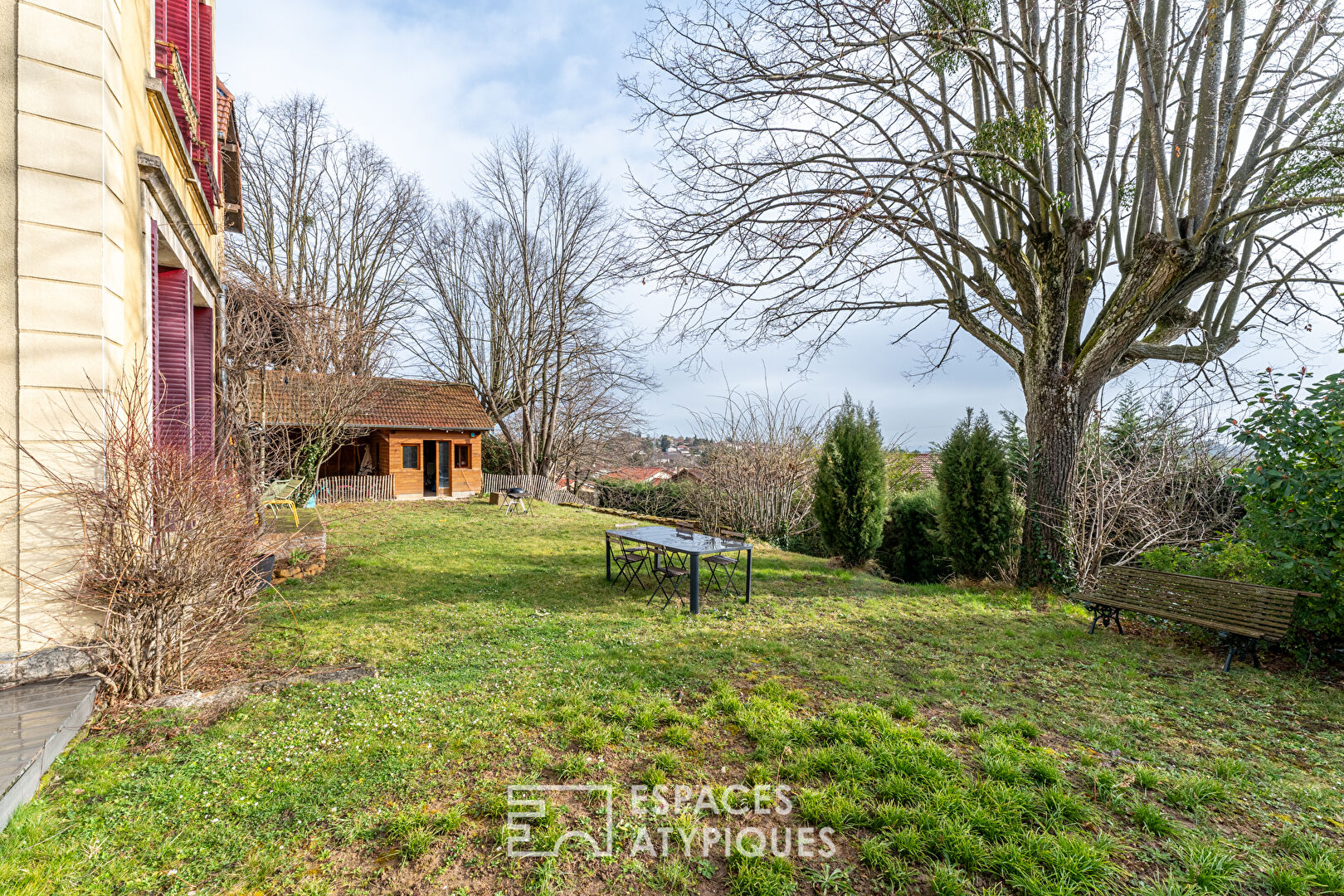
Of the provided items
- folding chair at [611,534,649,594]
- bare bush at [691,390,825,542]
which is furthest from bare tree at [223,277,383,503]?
bare bush at [691,390,825,542]

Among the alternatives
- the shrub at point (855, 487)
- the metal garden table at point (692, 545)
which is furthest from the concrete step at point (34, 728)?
the shrub at point (855, 487)

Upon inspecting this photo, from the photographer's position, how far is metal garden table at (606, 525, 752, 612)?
21.6 ft

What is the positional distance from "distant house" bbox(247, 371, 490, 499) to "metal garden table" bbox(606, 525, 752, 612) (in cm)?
1458

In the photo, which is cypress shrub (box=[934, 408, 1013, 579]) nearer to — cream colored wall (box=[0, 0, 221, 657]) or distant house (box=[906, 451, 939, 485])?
distant house (box=[906, 451, 939, 485])

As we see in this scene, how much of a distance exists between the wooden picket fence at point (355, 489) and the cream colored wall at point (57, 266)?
1568cm

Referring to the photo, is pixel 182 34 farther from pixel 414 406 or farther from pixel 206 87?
pixel 414 406

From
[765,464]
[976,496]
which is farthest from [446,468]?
[976,496]

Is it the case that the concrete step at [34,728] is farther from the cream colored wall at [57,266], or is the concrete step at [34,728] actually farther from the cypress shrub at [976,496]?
the cypress shrub at [976,496]

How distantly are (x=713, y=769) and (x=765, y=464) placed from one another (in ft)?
34.1

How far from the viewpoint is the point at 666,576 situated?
722 centimetres

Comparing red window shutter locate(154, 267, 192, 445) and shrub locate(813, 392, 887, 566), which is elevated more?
red window shutter locate(154, 267, 192, 445)

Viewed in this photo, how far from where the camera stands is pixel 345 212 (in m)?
20.8

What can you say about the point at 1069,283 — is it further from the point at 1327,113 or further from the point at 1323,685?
the point at 1323,685

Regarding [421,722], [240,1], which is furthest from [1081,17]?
[240,1]
